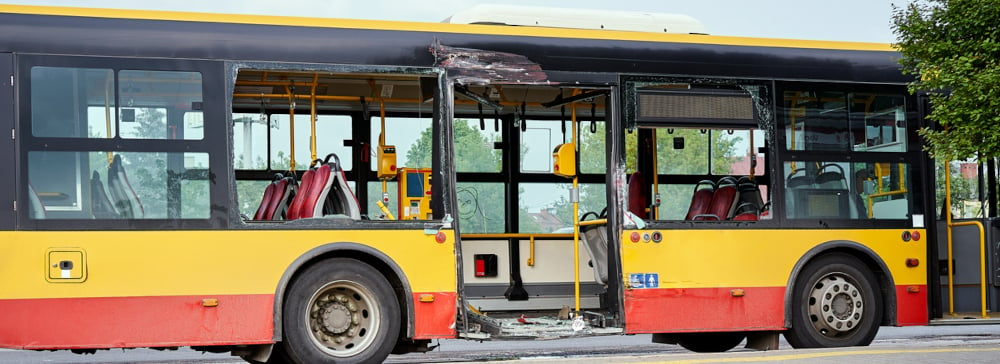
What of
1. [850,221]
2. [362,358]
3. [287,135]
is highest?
[287,135]

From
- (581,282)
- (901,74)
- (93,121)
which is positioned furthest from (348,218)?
(901,74)

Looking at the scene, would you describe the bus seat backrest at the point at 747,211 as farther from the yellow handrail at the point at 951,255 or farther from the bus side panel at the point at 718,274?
the yellow handrail at the point at 951,255

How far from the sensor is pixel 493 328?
997 cm

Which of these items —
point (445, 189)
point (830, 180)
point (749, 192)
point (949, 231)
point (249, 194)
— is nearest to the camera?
point (445, 189)

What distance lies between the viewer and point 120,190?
29.0 ft

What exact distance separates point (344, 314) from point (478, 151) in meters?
3.04

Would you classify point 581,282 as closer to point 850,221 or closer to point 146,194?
point 850,221

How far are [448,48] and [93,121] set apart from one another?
9.15ft

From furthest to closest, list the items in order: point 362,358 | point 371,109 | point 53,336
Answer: point 371,109
point 362,358
point 53,336

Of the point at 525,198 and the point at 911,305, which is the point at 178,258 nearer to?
the point at 525,198

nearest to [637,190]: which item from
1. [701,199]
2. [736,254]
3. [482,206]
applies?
[701,199]

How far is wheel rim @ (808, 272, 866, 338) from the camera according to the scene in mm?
10891

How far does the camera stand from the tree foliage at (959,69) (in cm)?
1020

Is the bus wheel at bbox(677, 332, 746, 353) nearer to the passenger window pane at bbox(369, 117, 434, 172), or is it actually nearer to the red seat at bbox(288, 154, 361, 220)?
the passenger window pane at bbox(369, 117, 434, 172)
